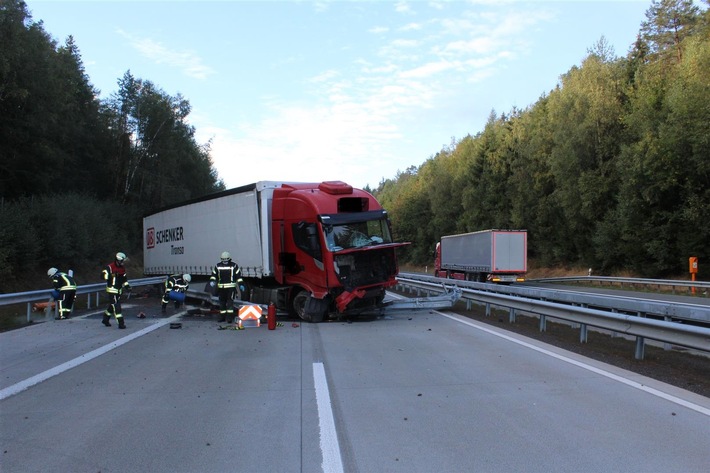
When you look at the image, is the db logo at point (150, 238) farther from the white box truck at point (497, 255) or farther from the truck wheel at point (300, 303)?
the white box truck at point (497, 255)

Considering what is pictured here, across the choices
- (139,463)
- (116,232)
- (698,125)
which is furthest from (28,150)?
(698,125)

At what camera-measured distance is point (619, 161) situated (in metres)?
33.2

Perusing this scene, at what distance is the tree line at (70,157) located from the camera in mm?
24875

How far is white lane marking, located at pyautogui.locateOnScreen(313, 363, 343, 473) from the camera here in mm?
4258

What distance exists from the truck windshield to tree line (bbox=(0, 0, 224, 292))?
1593cm

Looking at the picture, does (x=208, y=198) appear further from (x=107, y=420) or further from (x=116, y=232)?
(x=116, y=232)

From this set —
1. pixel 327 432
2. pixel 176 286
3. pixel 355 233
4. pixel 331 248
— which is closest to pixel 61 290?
pixel 176 286

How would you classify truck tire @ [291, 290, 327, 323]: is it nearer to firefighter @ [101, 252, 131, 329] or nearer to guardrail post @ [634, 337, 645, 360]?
firefighter @ [101, 252, 131, 329]

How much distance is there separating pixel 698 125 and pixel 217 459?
102 ft

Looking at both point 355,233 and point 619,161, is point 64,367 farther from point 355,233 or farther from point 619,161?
point 619,161

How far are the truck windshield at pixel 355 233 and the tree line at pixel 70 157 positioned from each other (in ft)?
52.3

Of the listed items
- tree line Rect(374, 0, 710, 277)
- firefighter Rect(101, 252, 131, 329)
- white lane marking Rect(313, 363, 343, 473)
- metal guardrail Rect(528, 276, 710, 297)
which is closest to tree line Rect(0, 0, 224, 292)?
firefighter Rect(101, 252, 131, 329)

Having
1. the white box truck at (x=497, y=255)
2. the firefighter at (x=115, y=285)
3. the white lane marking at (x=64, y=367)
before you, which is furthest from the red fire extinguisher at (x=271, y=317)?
the white box truck at (x=497, y=255)

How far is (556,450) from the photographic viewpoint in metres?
4.55
